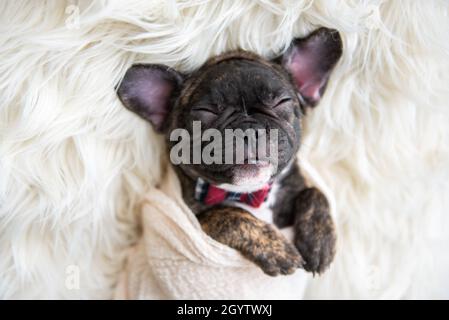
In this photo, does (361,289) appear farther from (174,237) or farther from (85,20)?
(85,20)

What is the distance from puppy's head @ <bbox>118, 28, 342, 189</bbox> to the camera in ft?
3.43

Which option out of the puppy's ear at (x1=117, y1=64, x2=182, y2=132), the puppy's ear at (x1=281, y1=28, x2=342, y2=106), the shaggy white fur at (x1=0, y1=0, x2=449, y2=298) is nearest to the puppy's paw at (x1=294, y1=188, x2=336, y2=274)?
the shaggy white fur at (x1=0, y1=0, x2=449, y2=298)

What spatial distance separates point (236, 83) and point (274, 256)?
38cm

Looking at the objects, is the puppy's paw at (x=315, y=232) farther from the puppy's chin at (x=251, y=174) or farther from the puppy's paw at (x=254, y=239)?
the puppy's chin at (x=251, y=174)

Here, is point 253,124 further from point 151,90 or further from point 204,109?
point 151,90

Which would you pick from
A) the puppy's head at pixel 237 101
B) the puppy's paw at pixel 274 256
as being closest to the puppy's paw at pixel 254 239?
the puppy's paw at pixel 274 256

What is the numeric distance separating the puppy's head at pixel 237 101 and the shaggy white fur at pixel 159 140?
0.03 metres

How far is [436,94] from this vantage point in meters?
1.23

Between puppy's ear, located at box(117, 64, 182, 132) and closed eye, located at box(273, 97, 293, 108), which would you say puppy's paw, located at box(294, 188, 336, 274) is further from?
puppy's ear, located at box(117, 64, 182, 132)

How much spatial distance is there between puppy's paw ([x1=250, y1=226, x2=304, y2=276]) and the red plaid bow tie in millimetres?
108

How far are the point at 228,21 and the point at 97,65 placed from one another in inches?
11.7

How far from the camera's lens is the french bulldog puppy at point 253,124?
1089mm
